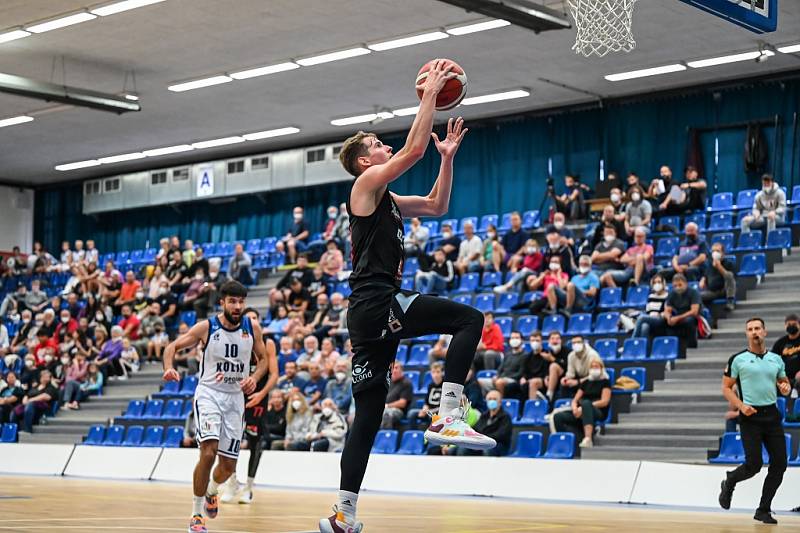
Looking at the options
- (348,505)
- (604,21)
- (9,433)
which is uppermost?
(604,21)

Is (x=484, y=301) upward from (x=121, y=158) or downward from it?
downward

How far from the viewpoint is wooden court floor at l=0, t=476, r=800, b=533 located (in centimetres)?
824

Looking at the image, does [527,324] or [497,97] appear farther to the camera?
[497,97]

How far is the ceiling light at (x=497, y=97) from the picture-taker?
933 inches

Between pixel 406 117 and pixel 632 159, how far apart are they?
206 inches

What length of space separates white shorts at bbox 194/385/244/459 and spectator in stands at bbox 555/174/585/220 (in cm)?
1414

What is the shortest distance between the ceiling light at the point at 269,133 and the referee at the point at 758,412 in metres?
17.4

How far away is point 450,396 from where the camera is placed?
20.8 feet

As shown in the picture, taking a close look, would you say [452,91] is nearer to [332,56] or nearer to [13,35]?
[332,56]

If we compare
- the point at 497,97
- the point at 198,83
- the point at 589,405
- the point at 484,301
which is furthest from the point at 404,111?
the point at 589,405

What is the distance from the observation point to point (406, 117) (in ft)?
84.4

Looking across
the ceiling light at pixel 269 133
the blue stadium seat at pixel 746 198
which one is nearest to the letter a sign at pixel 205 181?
the ceiling light at pixel 269 133

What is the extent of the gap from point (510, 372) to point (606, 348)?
1658mm

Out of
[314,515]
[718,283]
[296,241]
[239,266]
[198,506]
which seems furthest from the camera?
[239,266]
